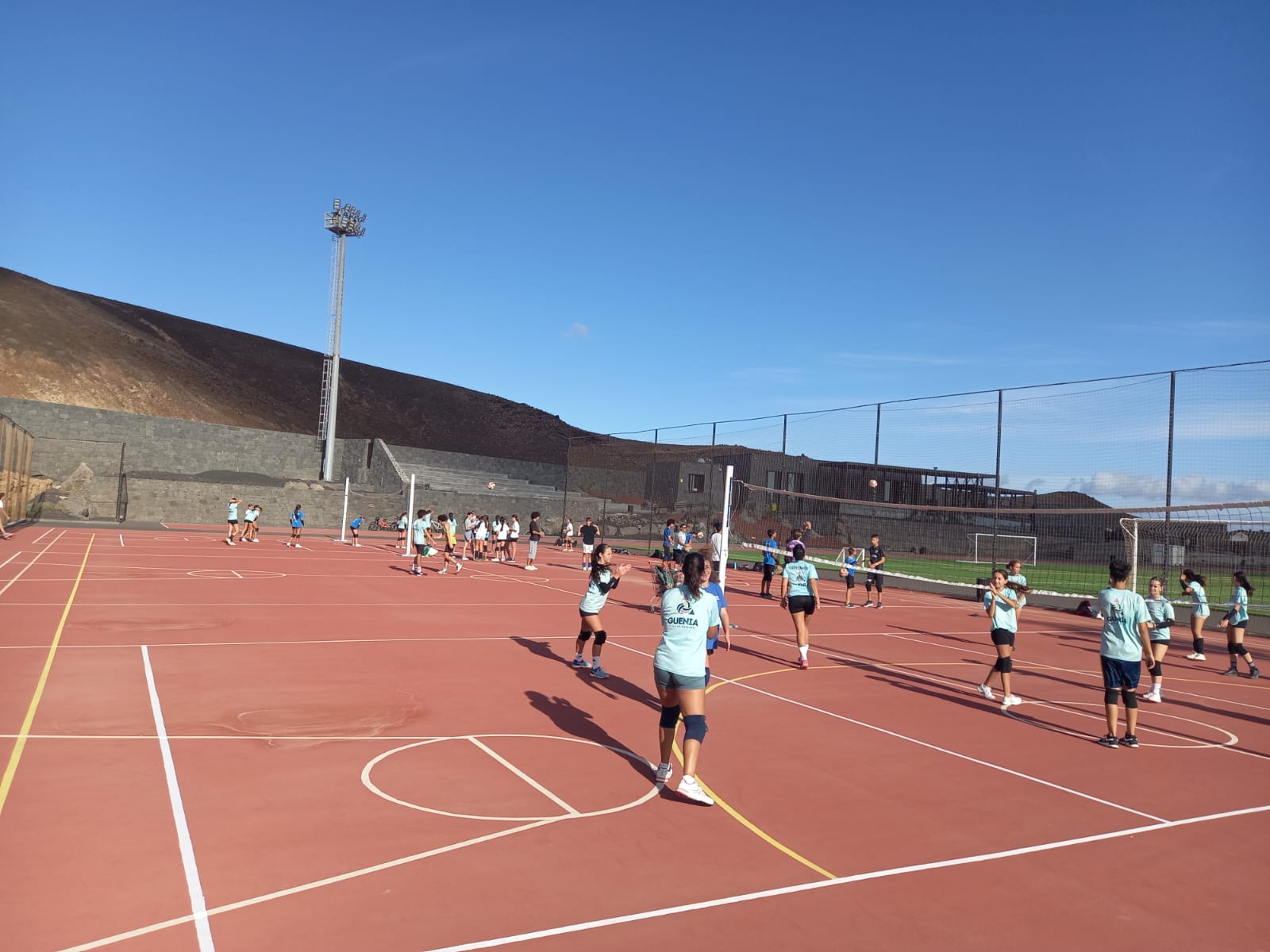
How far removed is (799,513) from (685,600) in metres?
29.7

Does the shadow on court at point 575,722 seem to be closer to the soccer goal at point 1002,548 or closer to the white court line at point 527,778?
the white court line at point 527,778

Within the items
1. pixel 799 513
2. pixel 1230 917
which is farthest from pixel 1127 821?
pixel 799 513

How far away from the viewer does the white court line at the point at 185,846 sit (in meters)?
4.15

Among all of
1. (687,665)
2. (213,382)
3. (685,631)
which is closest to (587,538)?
(685,631)

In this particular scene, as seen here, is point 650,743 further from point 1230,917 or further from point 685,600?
point 1230,917

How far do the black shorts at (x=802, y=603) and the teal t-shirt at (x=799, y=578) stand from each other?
0.04 metres

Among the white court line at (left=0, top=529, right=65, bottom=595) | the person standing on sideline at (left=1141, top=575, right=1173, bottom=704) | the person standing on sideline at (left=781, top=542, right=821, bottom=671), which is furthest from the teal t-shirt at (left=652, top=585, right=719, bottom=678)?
the white court line at (left=0, top=529, right=65, bottom=595)

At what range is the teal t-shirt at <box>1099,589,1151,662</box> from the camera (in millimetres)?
8578

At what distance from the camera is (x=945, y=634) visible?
17.2 m

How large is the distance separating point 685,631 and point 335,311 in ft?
168

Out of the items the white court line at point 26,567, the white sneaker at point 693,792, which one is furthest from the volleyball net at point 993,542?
the white court line at point 26,567

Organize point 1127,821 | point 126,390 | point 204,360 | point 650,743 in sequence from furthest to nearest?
point 204,360 → point 126,390 → point 650,743 → point 1127,821

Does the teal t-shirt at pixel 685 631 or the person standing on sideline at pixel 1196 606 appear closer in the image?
the teal t-shirt at pixel 685 631

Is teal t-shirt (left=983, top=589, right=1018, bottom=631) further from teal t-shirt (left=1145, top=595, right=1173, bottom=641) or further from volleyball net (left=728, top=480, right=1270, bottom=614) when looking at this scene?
volleyball net (left=728, top=480, right=1270, bottom=614)
